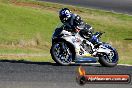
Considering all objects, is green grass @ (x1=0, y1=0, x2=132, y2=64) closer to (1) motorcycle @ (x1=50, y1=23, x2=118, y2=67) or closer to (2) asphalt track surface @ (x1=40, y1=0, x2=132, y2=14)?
(2) asphalt track surface @ (x1=40, y1=0, x2=132, y2=14)

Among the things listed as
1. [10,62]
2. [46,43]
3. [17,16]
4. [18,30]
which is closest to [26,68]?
[10,62]

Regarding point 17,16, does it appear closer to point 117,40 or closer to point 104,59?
point 117,40

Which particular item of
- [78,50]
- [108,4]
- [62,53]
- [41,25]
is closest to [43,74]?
[62,53]

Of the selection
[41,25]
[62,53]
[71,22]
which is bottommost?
[41,25]

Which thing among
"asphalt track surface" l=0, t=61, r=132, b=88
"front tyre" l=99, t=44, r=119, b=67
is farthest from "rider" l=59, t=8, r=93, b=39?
"asphalt track surface" l=0, t=61, r=132, b=88

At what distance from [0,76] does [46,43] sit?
18.0m

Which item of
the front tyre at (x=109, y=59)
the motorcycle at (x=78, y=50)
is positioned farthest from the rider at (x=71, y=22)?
the front tyre at (x=109, y=59)

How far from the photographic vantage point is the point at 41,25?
36594mm

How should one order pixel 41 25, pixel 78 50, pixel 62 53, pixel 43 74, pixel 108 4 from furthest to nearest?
1. pixel 108 4
2. pixel 41 25
3. pixel 78 50
4. pixel 62 53
5. pixel 43 74

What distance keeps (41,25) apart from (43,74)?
22.7m

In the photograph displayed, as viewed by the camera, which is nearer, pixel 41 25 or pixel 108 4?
pixel 41 25

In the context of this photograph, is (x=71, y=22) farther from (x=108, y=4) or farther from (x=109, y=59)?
(x=108, y=4)

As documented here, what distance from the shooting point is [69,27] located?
1689cm

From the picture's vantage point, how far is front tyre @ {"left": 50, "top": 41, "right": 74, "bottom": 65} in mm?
16547
